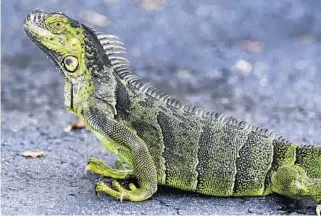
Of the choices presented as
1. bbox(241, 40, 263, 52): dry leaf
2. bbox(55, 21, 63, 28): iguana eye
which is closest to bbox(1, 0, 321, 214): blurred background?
bbox(241, 40, 263, 52): dry leaf

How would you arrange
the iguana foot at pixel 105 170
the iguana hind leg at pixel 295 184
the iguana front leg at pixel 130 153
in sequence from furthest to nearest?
the iguana foot at pixel 105 170 < the iguana front leg at pixel 130 153 < the iguana hind leg at pixel 295 184

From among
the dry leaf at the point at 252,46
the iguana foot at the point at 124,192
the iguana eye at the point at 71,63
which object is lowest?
the iguana foot at the point at 124,192

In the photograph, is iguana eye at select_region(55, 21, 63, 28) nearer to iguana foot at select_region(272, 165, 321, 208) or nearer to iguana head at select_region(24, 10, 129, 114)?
iguana head at select_region(24, 10, 129, 114)

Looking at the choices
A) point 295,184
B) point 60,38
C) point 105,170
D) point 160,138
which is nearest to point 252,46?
point 105,170

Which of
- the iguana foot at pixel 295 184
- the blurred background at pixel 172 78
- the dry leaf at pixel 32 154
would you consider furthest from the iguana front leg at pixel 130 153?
the dry leaf at pixel 32 154

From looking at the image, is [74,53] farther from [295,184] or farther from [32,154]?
[295,184]

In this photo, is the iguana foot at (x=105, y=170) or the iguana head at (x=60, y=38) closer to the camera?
the iguana head at (x=60, y=38)

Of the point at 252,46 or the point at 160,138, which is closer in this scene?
the point at 160,138

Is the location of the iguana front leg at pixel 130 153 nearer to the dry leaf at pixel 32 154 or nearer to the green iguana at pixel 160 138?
the green iguana at pixel 160 138
